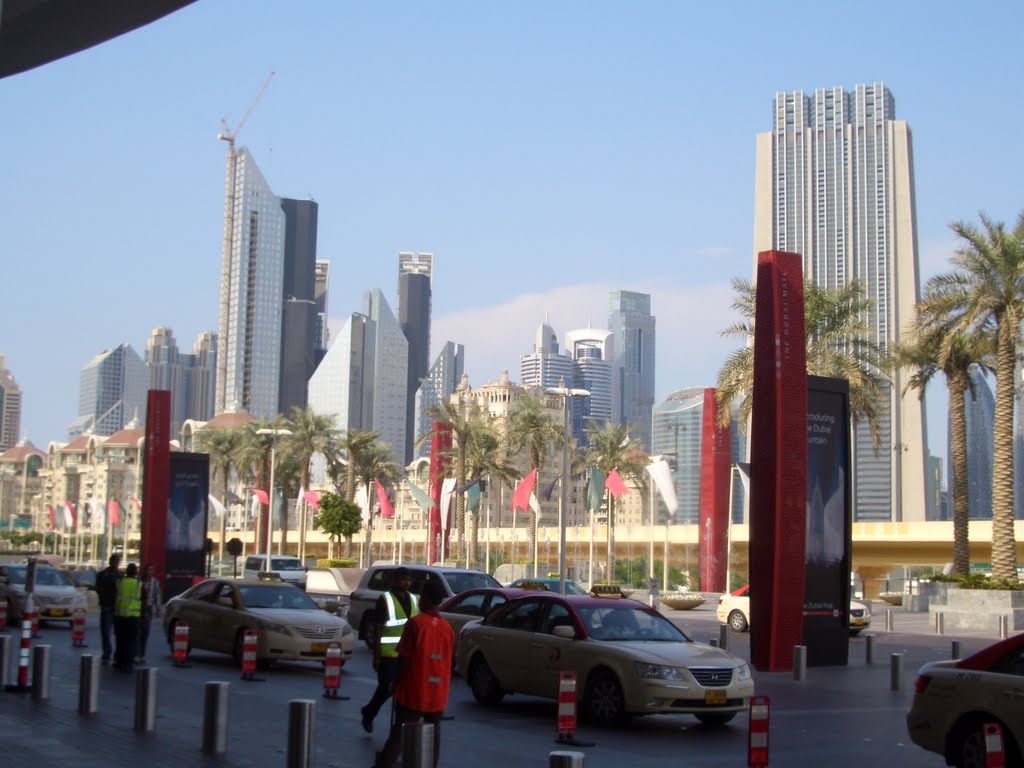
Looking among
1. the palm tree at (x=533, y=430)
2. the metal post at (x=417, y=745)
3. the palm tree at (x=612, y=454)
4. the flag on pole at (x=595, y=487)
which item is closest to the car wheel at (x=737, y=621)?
the flag on pole at (x=595, y=487)

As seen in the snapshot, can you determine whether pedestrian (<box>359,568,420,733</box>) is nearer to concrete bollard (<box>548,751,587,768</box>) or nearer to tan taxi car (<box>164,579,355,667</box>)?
concrete bollard (<box>548,751,587,768</box>)

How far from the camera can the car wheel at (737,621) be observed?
33.7 meters

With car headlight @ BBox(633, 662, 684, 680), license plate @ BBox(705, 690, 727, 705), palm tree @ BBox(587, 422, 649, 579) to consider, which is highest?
palm tree @ BBox(587, 422, 649, 579)

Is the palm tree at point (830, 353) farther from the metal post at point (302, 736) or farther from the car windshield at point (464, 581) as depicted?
the metal post at point (302, 736)

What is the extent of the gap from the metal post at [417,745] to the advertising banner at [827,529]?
1511cm

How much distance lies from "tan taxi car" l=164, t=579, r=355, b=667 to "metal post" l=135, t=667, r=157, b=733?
6.06 metres

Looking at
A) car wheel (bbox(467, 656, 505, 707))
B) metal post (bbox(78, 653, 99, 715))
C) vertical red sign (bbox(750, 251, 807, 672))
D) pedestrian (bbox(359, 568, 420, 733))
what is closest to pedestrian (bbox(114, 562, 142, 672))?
metal post (bbox(78, 653, 99, 715))

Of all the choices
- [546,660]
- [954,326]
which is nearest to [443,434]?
[954,326]

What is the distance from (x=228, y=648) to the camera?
20.4 m

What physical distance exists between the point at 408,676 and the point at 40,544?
138 metres

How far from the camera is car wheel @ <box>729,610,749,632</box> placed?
33688mm

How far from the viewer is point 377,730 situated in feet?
44.8

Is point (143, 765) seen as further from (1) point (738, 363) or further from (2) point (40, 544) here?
(2) point (40, 544)

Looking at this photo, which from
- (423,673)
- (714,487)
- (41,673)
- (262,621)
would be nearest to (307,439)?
(714,487)
